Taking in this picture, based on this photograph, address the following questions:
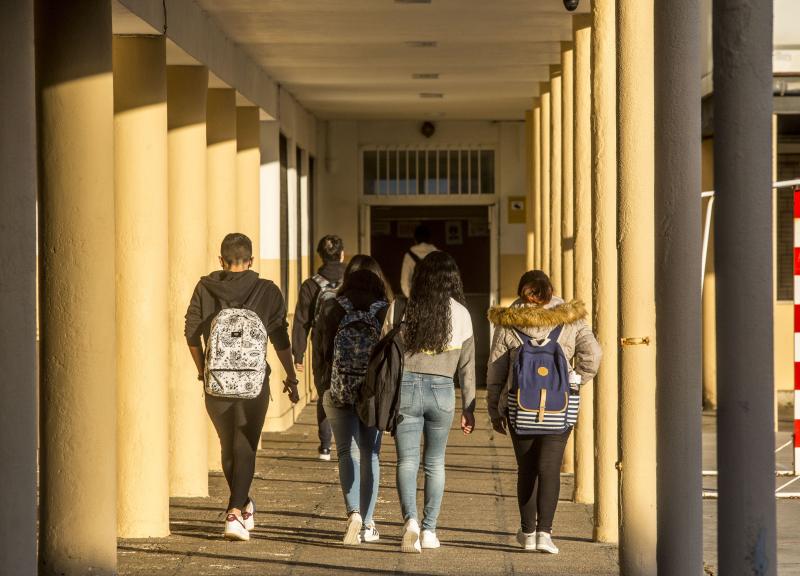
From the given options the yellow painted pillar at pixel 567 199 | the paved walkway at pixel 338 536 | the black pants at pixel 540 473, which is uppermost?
the yellow painted pillar at pixel 567 199

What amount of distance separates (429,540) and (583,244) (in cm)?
272

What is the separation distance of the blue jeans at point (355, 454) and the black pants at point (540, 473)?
780 mm

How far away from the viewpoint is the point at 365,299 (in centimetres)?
934

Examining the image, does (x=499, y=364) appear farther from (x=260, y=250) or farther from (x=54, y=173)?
(x=260, y=250)

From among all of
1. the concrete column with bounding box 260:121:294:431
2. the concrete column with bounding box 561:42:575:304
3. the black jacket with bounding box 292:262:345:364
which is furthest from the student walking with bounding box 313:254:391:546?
the concrete column with bounding box 260:121:294:431

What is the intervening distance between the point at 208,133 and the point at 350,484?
4672mm

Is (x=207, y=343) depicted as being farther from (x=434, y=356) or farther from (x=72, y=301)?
(x=72, y=301)

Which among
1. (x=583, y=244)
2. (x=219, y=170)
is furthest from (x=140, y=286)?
(x=219, y=170)

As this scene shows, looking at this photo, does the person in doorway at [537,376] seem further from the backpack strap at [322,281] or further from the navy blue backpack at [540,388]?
the backpack strap at [322,281]

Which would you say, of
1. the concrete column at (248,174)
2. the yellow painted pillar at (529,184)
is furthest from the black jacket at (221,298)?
the yellow painted pillar at (529,184)

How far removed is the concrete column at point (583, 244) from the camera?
11.2 metres

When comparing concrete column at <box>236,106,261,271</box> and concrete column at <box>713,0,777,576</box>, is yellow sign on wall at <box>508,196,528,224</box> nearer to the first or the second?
concrete column at <box>236,106,261,271</box>

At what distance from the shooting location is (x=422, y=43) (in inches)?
569

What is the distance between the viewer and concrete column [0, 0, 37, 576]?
18.2 feet
